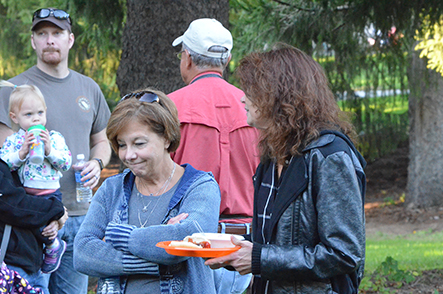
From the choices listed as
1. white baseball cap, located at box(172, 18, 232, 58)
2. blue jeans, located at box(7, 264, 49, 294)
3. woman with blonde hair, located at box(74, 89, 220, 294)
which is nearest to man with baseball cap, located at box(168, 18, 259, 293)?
white baseball cap, located at box(172, 18, 232, 58)

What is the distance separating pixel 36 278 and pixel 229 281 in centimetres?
130

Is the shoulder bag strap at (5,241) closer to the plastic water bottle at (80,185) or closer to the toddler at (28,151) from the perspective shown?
the toddler at (28,151)

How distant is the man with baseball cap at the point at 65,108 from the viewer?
3889 millimetres

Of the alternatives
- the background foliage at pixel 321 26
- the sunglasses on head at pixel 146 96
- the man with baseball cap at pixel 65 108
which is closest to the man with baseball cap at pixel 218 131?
the sunglasses on head at pixel 146 96

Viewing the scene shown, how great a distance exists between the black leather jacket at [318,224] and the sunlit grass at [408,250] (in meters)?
4.47

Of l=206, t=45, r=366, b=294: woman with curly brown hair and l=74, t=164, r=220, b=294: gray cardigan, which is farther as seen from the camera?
l=74, t=164, r=220, b=294: gray cardigan

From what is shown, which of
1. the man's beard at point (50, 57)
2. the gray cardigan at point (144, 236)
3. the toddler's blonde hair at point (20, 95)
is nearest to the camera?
the gray cardigan at point (144, 236)

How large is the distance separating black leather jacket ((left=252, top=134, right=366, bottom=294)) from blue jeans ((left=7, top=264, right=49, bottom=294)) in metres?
1.80

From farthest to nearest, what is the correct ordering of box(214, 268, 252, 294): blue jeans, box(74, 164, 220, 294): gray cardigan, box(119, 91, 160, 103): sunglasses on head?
1. box(214, 268, 252, 294): blue jeans
2. box(119, 91, 160, 103): sunglasses on head
3. box(74, 164, 220, 294): gray cardigan

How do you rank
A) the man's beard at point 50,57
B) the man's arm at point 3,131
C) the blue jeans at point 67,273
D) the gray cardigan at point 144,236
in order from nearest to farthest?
1. the gray cardigan at point 144,236
2. the man's arm at point 3,131
3. the blue jeans at point 67,273
4. the man's beard at point 50,57

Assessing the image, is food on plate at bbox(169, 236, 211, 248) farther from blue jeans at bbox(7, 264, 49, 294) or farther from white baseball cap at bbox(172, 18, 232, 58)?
white baseball cap at bbox(172, 18, 232, 58)

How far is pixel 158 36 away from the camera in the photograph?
16.6 ft

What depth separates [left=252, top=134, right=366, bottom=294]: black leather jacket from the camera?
2.09 metres

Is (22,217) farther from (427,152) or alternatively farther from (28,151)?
(427,152)
